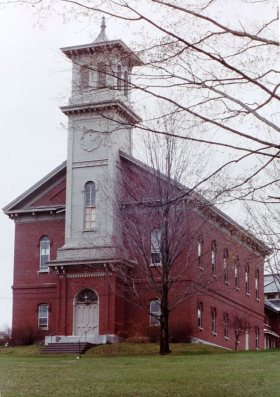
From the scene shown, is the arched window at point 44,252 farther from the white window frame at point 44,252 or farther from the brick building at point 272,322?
the brick building at point 272,322

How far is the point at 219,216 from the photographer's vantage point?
2177 cm

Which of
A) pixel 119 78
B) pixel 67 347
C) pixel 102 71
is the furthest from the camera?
pixel 67 347

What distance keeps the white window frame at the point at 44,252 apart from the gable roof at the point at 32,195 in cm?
167

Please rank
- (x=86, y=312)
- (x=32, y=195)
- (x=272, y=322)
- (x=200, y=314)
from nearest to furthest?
(x=86, y=312), (x=200, y=314), (x=32, y=195), (x=272, y=322)

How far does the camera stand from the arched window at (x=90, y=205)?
135 feet

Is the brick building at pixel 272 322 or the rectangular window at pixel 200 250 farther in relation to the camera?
the brick building at pixel 272 322

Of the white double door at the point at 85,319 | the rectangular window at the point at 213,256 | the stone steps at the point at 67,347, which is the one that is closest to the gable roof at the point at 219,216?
the rectangular window at the point at 213,256

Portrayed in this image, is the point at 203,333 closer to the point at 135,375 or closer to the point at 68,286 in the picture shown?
the point at 68,286

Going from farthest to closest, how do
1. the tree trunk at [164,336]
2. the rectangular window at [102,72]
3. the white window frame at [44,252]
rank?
1. the white window frame at [44,252]
2. the tree trunk at [164,336]
3. the rectangular window at [102,72]

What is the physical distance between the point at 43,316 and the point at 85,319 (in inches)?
143

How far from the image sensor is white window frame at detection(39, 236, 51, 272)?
4389cm

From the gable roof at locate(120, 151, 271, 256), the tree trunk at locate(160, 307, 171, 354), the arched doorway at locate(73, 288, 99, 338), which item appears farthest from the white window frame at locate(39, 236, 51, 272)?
the tree trunk at locate(160, 307, 171, 354)

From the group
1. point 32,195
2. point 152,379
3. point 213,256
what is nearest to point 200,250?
point 213,256

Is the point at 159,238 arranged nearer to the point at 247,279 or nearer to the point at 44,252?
the point at 44,252
